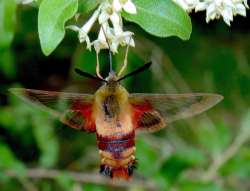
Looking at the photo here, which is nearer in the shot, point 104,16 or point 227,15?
point 104,16

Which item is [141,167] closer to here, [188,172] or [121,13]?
[188,172]

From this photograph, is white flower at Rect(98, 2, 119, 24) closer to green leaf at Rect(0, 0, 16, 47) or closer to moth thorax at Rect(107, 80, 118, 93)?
moth thorax at Rect(107, 80, 118, 93)

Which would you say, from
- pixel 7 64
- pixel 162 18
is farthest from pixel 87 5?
pixel 7 64

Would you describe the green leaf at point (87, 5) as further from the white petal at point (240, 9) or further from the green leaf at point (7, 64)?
the green leaf at point (7, 64)

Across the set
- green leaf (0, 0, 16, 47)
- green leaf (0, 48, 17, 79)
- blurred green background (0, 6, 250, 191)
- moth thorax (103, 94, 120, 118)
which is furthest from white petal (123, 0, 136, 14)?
green leaf (0, 48, 17, 79)

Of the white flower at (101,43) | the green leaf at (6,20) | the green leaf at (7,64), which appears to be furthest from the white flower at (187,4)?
the green leaf at (7,64)

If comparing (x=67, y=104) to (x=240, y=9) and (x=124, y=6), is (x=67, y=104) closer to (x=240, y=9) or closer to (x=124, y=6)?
(x=124, y=6)

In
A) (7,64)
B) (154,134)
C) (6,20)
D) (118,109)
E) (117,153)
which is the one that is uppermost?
(6,20)
